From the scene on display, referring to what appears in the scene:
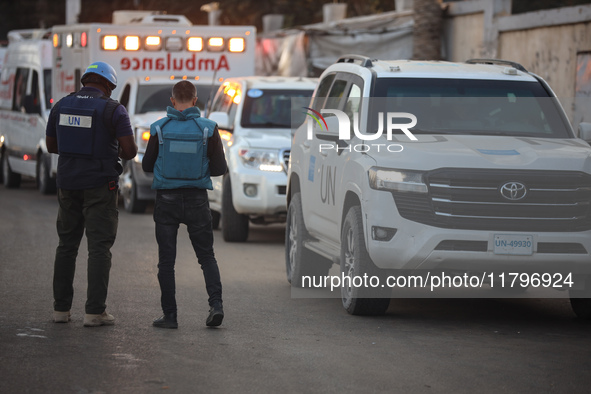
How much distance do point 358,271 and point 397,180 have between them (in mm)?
754

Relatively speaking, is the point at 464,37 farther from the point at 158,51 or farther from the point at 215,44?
the point at 158,51

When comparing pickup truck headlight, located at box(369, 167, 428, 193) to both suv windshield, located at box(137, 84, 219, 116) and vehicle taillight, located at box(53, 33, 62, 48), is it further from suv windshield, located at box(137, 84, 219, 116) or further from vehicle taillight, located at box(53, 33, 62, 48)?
vehicle taillight, located at box(53, 33, 62, 48)

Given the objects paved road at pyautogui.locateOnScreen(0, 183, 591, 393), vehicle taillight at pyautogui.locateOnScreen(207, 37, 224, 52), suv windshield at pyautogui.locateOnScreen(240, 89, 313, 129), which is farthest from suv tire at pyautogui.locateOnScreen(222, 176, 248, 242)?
vehicle taillight at pyautogui.locateOnScreen(207, 37, 224, 52)

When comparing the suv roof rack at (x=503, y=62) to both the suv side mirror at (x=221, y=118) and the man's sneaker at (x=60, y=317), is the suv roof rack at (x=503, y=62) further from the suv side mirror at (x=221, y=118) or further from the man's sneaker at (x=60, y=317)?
the man's sneaker at (x=60, y=317)

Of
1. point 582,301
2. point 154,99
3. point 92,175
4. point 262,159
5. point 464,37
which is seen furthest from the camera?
point 464,37

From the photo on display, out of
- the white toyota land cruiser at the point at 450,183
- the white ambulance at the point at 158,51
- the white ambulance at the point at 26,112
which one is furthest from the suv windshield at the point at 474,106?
the white ambulance at the point at 26,112

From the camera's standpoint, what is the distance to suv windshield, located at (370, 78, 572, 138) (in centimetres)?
941

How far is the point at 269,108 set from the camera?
48.5 ft

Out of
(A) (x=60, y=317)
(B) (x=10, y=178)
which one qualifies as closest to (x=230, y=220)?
(A) (x=60, y=317)

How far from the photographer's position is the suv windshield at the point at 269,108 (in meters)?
14.6

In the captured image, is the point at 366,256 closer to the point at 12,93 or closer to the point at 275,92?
the point at 275,92

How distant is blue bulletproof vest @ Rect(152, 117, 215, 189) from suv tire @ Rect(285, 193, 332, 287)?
216cm

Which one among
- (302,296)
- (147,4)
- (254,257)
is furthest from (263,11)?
(302,296)

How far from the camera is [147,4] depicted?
45.8 metres
